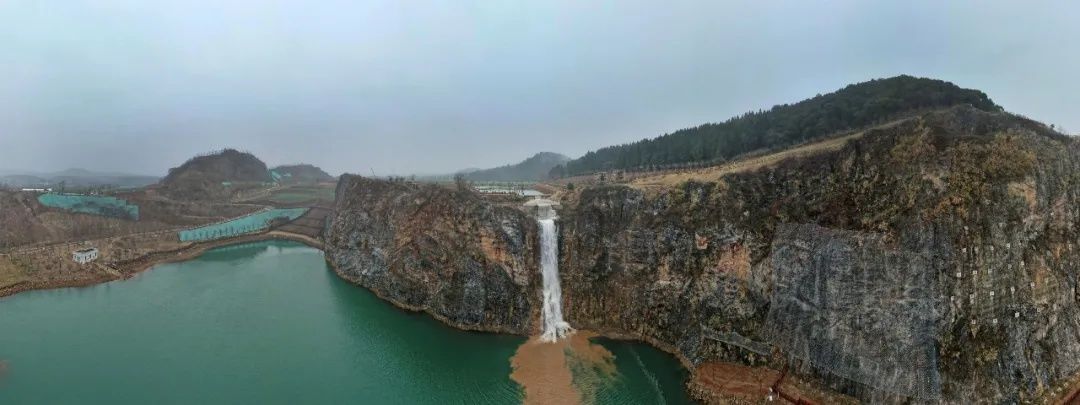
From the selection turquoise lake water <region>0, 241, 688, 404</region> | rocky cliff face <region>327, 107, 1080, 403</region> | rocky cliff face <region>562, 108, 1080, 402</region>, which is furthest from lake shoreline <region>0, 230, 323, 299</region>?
rocky cliff face <region>562, 108, 1080, 402</region>

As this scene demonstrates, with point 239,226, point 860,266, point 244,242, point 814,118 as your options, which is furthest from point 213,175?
point 860,266

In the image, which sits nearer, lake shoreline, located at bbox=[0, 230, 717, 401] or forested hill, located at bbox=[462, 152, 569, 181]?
lake shoreline, located at bbox=[0, 230, 717, 401]

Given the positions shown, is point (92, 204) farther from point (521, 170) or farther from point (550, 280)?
point (521, 170)

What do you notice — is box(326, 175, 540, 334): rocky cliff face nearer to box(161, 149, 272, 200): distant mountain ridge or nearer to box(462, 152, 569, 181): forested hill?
box(161, 149, 272, 200): distant mountain ridge

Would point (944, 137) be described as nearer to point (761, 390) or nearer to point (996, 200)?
point (996, 200)

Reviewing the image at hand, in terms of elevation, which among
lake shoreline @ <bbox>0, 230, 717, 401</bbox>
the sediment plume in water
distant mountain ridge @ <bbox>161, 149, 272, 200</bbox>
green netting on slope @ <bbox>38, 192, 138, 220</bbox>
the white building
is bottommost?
the sediment plume in water

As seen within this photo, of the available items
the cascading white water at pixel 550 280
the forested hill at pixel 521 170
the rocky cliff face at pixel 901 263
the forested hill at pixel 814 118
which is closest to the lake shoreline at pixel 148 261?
the cascading white water at pixel 550 280

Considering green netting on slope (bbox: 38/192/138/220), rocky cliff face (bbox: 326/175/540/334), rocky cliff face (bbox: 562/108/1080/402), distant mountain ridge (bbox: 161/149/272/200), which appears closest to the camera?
rocky cliff face (bbox: 562/108/1080/402)

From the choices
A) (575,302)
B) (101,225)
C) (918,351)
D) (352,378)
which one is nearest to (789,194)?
(918,351)
